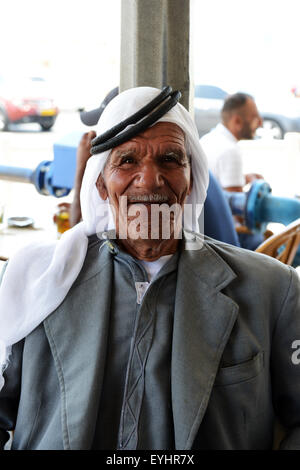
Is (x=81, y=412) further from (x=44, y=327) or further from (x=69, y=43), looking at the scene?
(x=69, y=43)

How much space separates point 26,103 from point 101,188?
8.28 m

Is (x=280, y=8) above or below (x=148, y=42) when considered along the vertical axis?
above

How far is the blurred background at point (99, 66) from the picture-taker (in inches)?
351

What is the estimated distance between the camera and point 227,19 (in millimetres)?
9805

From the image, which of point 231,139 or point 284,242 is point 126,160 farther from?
point 231,139

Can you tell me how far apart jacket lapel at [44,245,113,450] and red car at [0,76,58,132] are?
8.16 metres

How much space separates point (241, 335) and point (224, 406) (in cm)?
16

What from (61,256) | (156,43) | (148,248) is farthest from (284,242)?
(61,256)

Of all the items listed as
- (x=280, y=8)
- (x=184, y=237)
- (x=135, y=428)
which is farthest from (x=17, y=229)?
(x=280, y=8)

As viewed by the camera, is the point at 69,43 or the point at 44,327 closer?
the point at 44,327

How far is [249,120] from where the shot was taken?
390cm

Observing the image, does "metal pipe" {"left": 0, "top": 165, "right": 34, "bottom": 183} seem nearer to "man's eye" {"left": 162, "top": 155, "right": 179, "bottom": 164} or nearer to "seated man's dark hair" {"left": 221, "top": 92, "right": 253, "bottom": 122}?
"seated man's dark hair" {"left": 221, "top": 92, "right": 253, "bottom": 122}

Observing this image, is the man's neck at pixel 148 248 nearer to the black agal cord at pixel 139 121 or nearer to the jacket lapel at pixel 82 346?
the jacket lapel at pixel 82 346

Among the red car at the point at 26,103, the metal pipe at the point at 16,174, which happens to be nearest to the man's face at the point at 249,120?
the metal pipe at the point at 16,174
